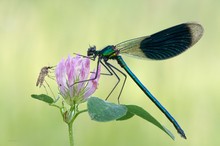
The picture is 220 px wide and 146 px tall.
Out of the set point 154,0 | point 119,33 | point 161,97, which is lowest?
point 161,97

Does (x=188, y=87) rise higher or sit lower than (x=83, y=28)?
lower

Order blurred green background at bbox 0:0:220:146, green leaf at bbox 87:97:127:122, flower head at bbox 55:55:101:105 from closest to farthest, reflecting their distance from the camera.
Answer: green leaf at bbox 87:97:127:122 < flower head at bbox 55:55:101:105 < blurred green background at bbox 0:0:220:146

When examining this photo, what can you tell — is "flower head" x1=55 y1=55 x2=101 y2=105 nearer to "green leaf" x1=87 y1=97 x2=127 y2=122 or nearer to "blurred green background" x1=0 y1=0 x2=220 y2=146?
"green leaf" x1=87 y1=97 x2=127 y2=122

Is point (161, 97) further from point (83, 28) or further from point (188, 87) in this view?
point (83, 28)

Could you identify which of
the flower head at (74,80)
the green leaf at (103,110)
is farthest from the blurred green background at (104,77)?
the green leaf at (103,110)

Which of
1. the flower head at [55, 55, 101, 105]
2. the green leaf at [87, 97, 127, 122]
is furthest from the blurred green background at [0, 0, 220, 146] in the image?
the green leaf at [87, 97, 127, 122]

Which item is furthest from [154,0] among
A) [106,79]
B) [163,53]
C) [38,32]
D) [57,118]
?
[163,53]

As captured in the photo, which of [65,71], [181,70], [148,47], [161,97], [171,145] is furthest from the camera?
[181,70]
